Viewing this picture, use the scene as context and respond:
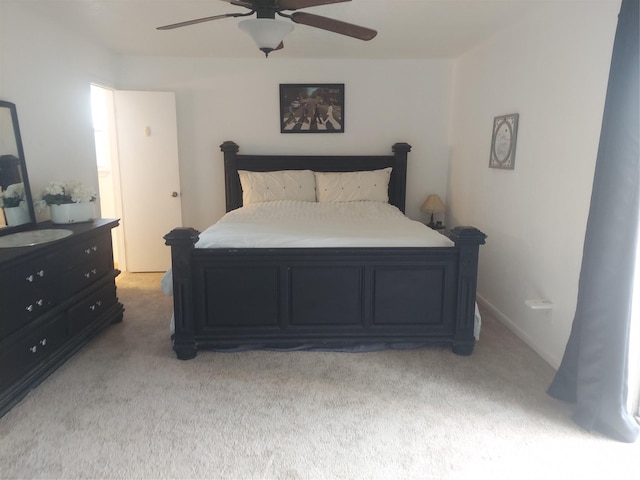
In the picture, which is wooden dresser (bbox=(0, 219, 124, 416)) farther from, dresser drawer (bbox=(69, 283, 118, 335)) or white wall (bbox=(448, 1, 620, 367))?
white wall (bbox=(448, 1, 620, 367))

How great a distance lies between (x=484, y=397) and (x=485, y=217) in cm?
193

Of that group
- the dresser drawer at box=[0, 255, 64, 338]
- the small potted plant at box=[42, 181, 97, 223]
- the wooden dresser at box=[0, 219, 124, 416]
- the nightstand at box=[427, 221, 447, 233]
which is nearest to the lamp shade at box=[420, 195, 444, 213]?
the nightstand at box=[427, 221, 447, 233]

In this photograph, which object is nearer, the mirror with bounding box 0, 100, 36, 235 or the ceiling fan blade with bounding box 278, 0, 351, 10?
the ceiling fan blade with bounding box 278, 0, 351, 10

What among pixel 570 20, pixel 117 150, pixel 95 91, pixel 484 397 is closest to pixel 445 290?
pixel 484 397

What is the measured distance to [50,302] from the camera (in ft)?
8.90

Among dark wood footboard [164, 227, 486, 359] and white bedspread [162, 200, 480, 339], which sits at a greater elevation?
white bedspread [162, 200, 480, 339]

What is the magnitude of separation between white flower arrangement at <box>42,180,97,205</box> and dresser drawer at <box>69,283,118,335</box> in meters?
0.68

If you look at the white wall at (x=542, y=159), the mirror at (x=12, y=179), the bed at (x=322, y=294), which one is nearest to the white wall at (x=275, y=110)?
the white wall at (x=542, y=159)

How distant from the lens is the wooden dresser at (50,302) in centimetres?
235

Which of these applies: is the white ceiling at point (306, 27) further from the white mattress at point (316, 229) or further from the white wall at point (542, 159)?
the white mattress at point (316, 229)

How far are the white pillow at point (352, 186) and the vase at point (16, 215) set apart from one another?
8.43 ft

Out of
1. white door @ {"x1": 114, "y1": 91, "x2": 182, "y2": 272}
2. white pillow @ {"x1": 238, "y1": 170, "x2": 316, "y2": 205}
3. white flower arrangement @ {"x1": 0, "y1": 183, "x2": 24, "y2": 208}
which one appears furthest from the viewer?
white door @ {"x1": 114, "y1": 91, "x2": 182, "y2": 272}

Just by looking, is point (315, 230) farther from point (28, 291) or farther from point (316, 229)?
point (28, 291)

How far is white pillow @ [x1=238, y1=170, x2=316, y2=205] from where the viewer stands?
14.9 ft
